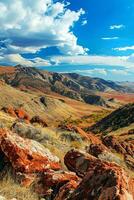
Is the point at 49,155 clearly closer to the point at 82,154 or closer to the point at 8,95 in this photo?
the point at 82,154

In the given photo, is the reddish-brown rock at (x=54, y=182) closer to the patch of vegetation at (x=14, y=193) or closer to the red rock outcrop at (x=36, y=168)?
the red rock outcrop at (x=36, y=168)

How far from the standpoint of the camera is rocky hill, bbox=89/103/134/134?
9043cm

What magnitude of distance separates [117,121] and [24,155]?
8607 cm

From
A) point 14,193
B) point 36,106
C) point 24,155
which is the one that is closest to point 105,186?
point 14,193

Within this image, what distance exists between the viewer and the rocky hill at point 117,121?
90.4 metres

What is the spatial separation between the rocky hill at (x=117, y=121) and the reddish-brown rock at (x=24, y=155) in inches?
2906

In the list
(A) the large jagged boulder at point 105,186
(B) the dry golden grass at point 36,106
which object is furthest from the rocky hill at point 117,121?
(A) the large jagged boulder at point 105,186

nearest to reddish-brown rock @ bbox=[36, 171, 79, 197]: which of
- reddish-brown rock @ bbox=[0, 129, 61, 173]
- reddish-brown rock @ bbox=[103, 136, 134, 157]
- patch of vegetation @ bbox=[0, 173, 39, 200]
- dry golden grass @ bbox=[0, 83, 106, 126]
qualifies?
patch of vegetation @ bbox=[0, 173, 39, 200]

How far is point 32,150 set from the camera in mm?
14500

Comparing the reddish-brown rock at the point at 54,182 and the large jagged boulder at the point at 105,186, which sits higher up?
the large jagged boulder at the point at 105,186

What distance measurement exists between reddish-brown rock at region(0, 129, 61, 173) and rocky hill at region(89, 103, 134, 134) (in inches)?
2906

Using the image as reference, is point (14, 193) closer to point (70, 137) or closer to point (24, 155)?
point (24, 155)

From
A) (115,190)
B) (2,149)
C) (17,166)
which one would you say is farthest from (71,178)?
(115,190)

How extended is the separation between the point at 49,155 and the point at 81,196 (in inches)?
259
